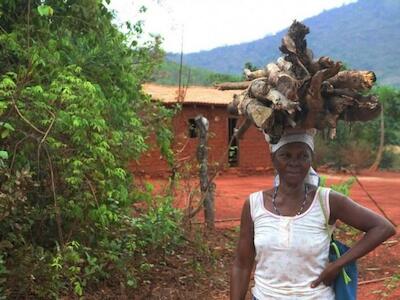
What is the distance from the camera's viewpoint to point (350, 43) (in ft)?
346

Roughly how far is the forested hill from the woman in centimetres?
7709

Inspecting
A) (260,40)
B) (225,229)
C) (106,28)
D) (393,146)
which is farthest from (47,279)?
(260,40)

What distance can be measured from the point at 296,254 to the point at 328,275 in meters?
0.13

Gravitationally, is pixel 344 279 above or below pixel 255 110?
below

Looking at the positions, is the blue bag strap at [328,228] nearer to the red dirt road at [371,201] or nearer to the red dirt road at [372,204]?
the red dirt road at [372,204]

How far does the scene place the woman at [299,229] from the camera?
2.10 meters

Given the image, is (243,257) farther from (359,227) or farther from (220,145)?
(220,145)

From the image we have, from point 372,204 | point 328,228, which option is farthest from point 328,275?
point 372,204

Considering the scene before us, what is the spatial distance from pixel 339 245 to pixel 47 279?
2.81m

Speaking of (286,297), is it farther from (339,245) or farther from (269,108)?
(269,108)

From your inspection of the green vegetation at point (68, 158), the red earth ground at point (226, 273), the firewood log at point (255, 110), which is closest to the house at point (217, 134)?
the red earth ground at point (226, 273)

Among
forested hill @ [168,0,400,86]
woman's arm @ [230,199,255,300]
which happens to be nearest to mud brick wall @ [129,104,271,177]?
woman's arm @ [230,199,255,300]

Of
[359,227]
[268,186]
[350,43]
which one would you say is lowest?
[268,186]

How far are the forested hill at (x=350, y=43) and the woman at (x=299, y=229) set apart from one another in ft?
253
